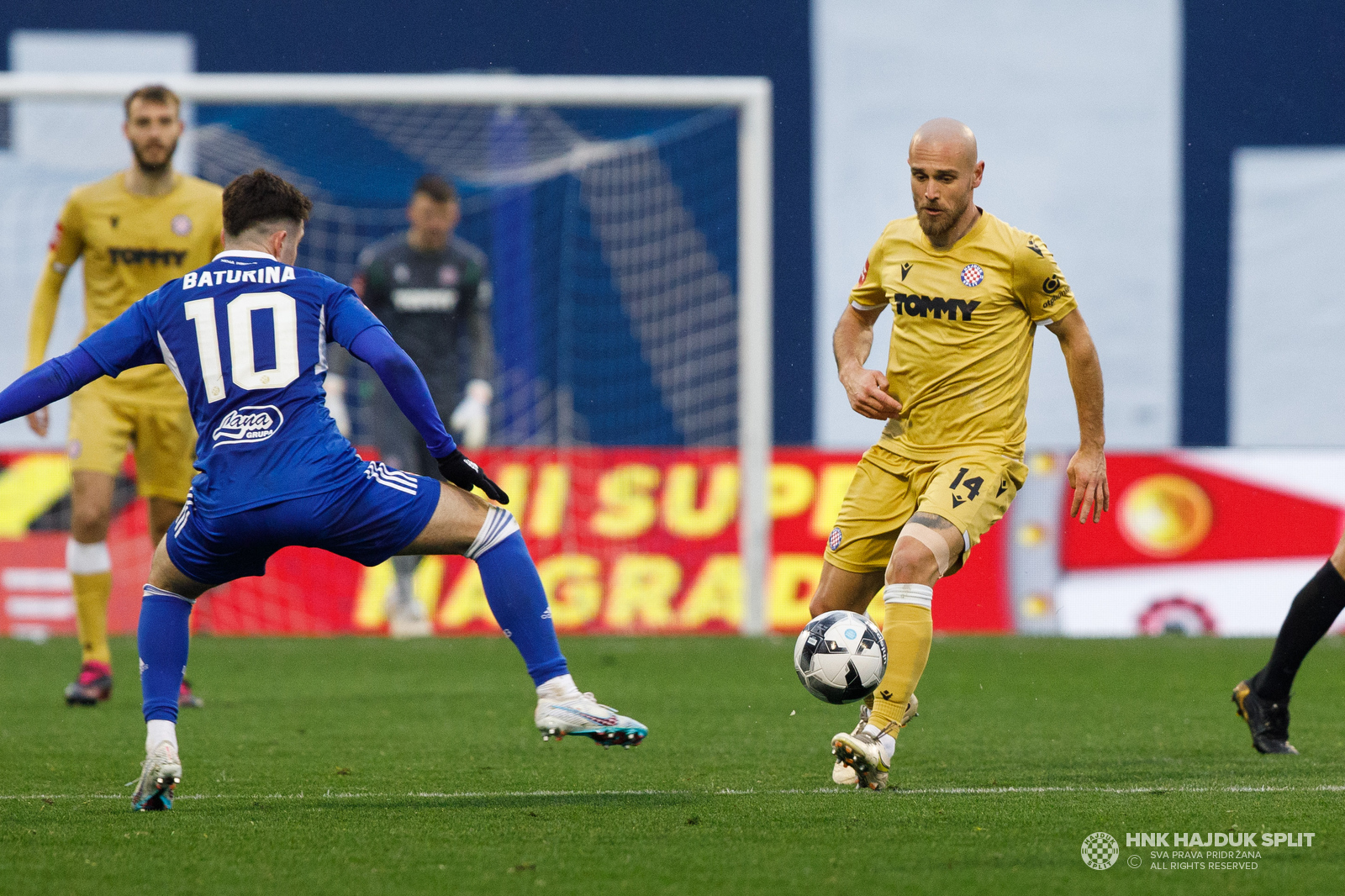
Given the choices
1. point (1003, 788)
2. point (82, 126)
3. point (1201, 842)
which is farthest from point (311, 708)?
point (82, 126)

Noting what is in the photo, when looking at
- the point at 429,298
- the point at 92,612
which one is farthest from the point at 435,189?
the point at 92,612

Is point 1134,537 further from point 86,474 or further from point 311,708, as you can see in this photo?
point 86,474

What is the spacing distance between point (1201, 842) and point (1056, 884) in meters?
0.61

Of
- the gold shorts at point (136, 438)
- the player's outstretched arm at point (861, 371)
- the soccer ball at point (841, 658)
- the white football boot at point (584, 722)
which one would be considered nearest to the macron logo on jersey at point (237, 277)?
the white football boot at point (584, 722)

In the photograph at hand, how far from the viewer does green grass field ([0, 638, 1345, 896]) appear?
3619 mm

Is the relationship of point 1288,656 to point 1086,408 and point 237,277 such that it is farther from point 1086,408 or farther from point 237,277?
point 237,277

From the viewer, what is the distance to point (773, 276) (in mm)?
15977

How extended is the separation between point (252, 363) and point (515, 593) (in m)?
0.91

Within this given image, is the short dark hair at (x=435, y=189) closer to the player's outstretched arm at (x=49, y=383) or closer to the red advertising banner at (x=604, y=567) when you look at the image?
the red advertising banner at (x=604, y=567)

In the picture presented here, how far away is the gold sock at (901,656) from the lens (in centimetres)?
481

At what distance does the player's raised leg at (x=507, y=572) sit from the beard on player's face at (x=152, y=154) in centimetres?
316

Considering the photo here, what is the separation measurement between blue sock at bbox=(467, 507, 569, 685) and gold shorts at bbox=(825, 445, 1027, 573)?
1.09 m

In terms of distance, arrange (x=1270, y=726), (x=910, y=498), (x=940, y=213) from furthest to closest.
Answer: (x=1270, y=726)
(x=910, y=498)
(x=940, y=213)

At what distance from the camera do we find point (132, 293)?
23.3 ft
